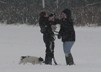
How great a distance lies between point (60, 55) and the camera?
17.4m

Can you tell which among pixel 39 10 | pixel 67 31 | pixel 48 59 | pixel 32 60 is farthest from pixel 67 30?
pixel 39 10

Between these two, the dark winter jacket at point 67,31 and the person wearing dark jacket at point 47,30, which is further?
the person wearing dark jacket at point 47,30

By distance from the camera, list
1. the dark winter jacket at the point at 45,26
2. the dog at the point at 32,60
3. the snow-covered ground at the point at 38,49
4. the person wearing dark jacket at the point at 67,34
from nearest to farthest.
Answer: the snow-covered ground at the point at 38,49 → the dog at the point at 32,60 → the person wearing dark jacket at the point at 67,34 → the dark winter jacket at the point at 45,26

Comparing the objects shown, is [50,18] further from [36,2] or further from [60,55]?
[36,2]

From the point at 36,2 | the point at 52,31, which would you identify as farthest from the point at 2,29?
the point at 52,31

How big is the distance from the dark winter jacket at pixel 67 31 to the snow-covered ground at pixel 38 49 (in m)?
0.85

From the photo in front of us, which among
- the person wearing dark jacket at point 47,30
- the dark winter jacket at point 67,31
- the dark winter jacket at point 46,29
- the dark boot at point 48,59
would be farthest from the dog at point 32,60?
the dark winter jacket at point 67,31

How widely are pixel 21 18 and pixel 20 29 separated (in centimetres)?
270

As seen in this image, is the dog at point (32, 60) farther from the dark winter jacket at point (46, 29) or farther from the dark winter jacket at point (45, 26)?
the dark winter jacket at point (45, 26)

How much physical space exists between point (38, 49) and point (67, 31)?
667cm

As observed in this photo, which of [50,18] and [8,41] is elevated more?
[50,18]

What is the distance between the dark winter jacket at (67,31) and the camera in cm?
1310

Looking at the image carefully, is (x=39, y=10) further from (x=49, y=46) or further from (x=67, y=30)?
(x=67, y=30)

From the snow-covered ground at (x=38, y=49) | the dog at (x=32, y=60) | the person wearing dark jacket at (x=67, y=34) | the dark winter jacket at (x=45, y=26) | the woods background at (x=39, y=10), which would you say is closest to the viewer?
the snow-covered ground at (x=38, y=49)
